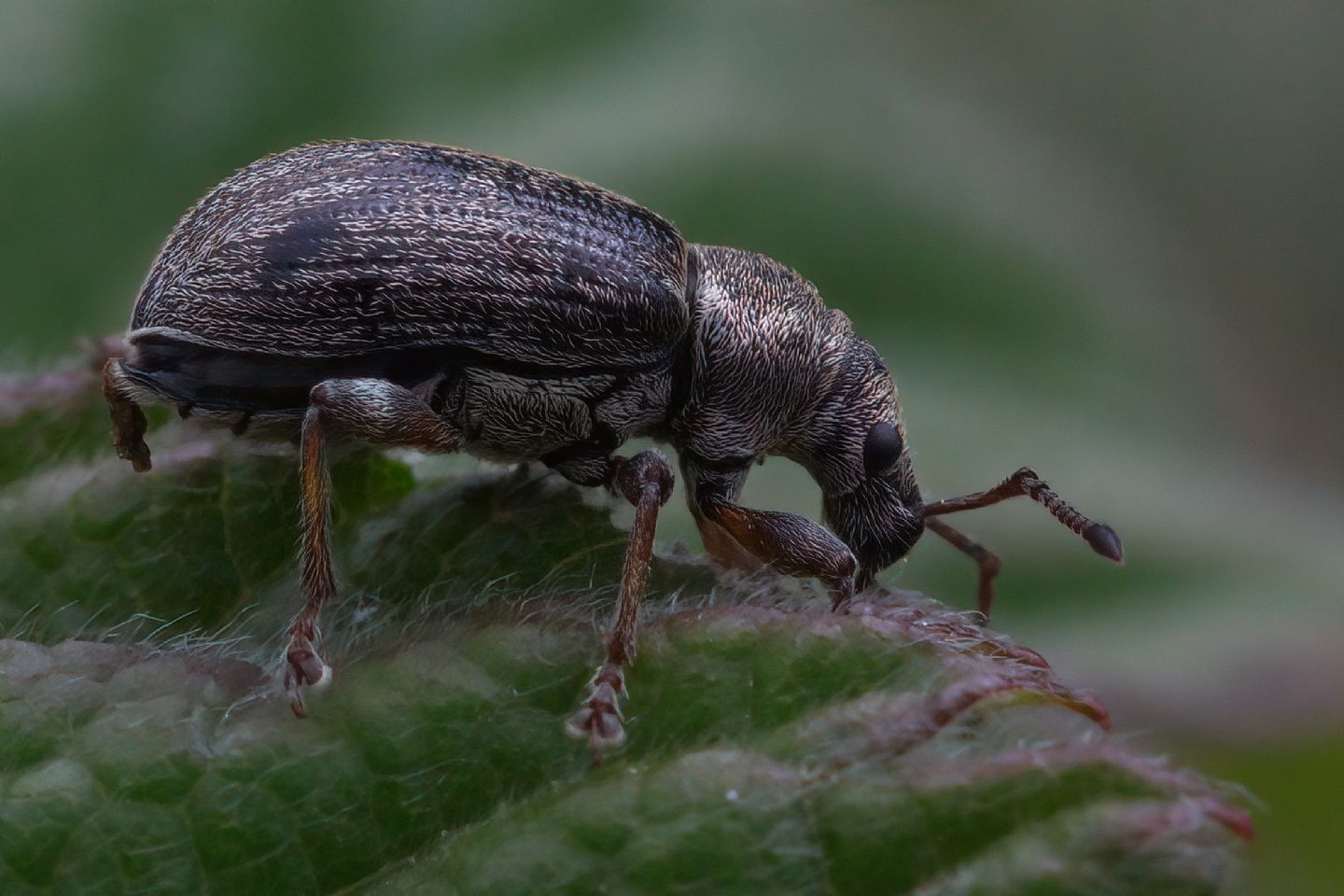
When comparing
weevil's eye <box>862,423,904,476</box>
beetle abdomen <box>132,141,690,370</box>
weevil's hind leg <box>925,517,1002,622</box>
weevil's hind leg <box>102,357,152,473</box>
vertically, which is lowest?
weevil's hind leg <box>925,517,1002,622</box>

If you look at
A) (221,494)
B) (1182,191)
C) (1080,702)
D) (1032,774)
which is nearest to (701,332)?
(221,494)

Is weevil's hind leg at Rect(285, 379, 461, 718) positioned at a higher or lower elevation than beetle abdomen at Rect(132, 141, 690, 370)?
lower

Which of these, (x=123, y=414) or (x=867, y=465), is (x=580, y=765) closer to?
(x=123, y=414)

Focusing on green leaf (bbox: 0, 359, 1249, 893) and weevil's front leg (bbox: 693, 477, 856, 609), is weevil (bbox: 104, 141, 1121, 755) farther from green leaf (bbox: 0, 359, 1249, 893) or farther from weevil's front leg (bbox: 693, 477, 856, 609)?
green leaf (bbox: 0, 359, 1249, 893)

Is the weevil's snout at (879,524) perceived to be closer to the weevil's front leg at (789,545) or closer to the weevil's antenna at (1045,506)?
the weevil's antenna at (1045,506)

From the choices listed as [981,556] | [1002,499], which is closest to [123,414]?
[1002,499]

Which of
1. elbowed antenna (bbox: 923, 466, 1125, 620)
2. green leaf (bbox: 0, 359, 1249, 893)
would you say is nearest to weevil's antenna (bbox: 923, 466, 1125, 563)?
elbowed antenna (bbox: 923, 466, 1125, 620)
